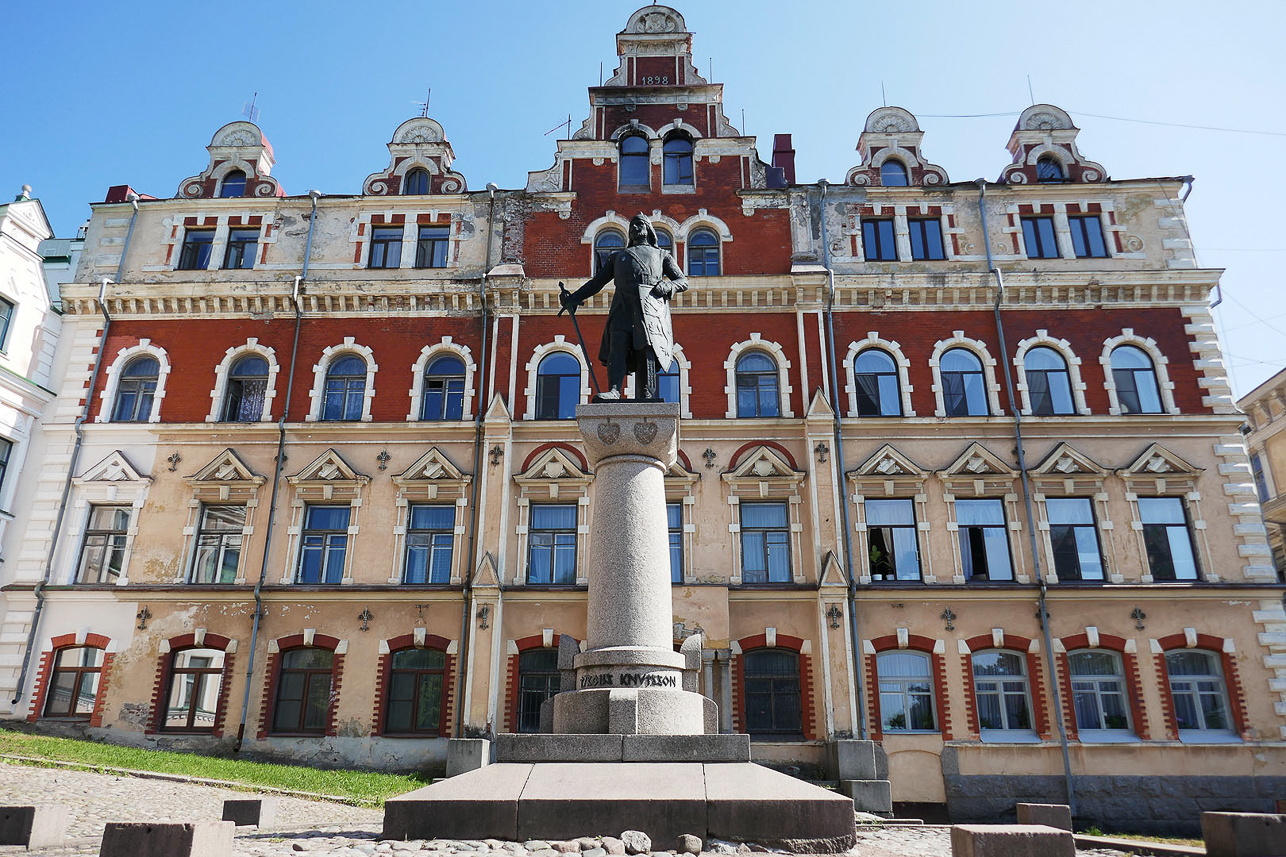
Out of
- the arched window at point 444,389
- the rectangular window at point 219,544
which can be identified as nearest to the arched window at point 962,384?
the arched window at point 444,389

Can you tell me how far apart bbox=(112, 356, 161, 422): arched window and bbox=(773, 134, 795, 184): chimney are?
19.5 metres

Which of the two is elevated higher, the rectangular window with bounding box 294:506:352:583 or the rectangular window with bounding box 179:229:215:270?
the rectangular window with bounding box 179:229:215:270

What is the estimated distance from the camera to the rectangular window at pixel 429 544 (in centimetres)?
2300

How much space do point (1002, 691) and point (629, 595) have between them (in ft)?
47.8

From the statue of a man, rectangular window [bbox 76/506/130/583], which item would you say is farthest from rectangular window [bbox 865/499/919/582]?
rectangular window [bbox 76/506/130/583]

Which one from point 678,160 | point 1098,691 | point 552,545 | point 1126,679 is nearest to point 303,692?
point 552,545

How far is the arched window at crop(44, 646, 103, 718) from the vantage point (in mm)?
22250

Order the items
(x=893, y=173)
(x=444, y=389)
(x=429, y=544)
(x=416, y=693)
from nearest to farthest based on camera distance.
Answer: (x=416, y=693) → (x=429, y=544) → (x=444, y=389) → (x=893, y=173)

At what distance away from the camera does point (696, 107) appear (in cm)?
2752

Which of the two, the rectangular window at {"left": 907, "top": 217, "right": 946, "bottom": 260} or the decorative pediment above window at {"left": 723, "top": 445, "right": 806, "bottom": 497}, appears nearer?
the decorative pediment above window at {"left": 723, "top": 445, "right": 806, "bottom": 497}

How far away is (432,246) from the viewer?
26.7 meters

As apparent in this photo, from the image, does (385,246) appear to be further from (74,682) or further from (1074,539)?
(1074,539)

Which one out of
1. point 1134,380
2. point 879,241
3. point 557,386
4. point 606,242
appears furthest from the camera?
point 606,242

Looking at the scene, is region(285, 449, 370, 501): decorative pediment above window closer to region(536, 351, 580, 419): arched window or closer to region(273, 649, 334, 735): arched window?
region(273, 649, 334, 735): arched window
